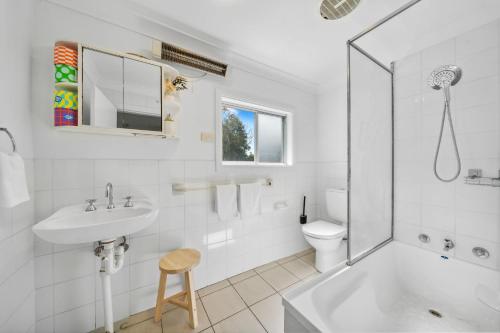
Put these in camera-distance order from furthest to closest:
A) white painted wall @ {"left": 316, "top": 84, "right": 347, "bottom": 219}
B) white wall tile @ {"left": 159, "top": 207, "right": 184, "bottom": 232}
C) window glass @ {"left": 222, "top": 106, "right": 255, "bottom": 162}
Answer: white painted wall @ {"left": 316, "top": 84, "right": 347, "bottom": 219}, window glass @ {"left": 222, "top": 106, "right": 255, "bottom": 162}, white wall tile @ {"left": 159, "top": 207, "right": 184, "bottom": 232}

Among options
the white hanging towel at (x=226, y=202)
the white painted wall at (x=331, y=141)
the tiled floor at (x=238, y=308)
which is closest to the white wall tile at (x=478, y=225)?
the white painted wall at (x=331, y=141)

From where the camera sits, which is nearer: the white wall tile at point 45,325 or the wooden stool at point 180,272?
the white wall tile at point 45,325

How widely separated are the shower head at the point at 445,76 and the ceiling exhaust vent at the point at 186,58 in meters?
1.66

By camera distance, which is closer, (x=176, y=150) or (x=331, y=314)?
(x=331, y=314)

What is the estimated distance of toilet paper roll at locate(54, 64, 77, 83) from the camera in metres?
1.07

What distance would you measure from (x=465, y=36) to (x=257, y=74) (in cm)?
161

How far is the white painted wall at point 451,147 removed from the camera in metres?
1.21

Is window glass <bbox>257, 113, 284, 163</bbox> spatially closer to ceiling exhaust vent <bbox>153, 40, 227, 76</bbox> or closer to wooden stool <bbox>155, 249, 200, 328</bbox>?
ceiling exhaust vent <bbox>153, 40, 227, 76</bbox>

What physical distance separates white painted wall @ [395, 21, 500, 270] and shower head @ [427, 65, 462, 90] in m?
0.04

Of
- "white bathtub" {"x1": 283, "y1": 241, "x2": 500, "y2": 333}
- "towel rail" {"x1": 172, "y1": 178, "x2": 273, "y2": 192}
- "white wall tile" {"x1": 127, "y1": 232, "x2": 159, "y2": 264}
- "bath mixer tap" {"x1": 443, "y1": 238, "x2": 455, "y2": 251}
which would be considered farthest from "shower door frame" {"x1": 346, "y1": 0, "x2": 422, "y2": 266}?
"white wall tile" {"x1": 127, "y1": 232, "x2": 159, "y2": 264}

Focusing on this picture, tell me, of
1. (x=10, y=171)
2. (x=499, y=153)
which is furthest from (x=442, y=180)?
(x=10, y=171)

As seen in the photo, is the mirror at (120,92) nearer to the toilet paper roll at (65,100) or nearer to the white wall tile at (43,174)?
the toilet paper roll at (65,100)

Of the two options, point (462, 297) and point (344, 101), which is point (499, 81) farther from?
point (462, 297)

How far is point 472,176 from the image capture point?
1.25m
